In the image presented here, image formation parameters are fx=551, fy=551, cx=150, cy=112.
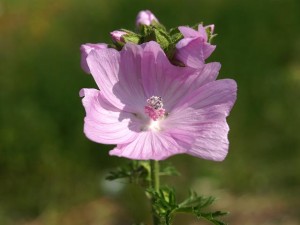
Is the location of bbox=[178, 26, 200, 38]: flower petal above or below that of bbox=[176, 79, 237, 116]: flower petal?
above

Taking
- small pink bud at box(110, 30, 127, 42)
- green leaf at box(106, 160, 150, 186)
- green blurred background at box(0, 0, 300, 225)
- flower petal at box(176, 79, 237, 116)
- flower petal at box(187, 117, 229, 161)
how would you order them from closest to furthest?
flower petal at box(187, 117, 229, 161), flower petal at box(176, 79, 237, 116), small pink bud at box(110, 30, 127, 42), green leaf at box(106, 160, 150, 186), green blurred background at box(0, 0, 300, 225)

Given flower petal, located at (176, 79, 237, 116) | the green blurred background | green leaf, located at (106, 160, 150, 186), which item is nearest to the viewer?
flower petal, located at (176, 79, 237, 116)

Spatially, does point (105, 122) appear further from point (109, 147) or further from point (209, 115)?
point (109, 147)

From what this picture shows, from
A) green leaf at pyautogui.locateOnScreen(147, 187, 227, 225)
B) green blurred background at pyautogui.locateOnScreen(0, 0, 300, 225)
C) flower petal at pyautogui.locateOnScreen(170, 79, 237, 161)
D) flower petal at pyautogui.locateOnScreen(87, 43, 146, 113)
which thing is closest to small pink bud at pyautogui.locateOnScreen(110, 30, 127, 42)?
flower petal at pyautogui.locateOnScreen(87, 43, 146, 113)

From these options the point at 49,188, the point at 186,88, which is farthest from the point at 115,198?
the point at 186,88

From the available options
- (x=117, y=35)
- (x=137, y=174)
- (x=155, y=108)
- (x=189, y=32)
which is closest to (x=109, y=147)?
(x=137, y=174)

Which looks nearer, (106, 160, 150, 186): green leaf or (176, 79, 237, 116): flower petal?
(176, 79, 237, 116): flower petal

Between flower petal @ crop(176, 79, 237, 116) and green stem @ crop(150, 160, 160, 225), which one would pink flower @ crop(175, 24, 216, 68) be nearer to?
flower petal @ crop(176, 79, 237, 116)
